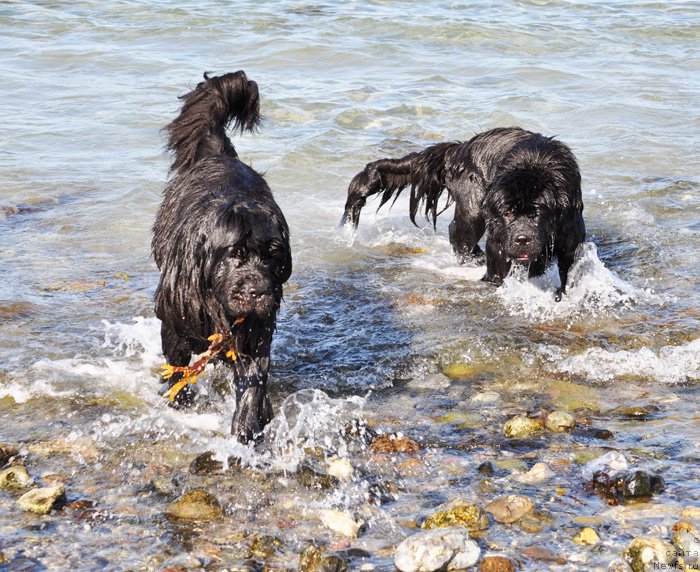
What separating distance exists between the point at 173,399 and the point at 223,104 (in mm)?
2046

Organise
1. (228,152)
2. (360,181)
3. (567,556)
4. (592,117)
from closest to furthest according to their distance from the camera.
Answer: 1. (567,556)
2. (228,152)
3. (360,181)
4. (592,117)

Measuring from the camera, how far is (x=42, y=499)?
436cm

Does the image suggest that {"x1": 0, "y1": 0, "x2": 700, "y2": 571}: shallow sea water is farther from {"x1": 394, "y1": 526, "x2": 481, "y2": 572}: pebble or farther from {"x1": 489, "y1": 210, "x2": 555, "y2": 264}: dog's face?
{"x1": 489, "y1": 210, "x2": 555, "y2": 264}: dog's face

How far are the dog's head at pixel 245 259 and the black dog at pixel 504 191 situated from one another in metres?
2.57

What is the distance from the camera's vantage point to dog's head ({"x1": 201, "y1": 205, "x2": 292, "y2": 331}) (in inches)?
180

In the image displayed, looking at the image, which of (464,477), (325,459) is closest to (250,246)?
(325,459)

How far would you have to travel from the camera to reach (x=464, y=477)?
4742mm

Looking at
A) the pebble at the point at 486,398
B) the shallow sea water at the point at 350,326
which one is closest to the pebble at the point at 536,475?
the shallow sea water at the point at 350,326

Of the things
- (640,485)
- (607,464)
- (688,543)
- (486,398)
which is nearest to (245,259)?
(486,398)

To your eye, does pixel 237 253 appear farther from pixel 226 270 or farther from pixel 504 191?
pixel 504 191

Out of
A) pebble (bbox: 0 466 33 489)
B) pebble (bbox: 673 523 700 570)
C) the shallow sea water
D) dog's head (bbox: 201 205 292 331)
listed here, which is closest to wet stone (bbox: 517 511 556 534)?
the shallow sea water

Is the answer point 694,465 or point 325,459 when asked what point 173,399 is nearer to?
point 325,459

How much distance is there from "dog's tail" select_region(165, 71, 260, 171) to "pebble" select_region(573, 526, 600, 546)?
3260 mm

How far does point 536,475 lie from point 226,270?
5.85 feet
